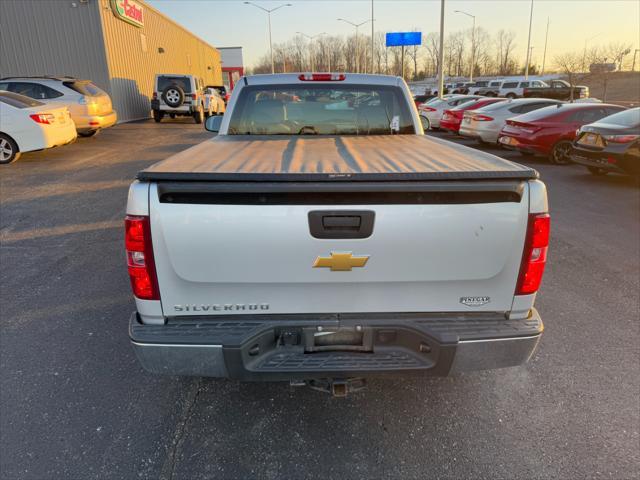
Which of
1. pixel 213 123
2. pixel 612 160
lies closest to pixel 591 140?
pixel 612 160

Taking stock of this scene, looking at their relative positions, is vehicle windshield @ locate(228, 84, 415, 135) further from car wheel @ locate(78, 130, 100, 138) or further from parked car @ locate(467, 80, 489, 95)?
parked car @ locate(467, 80, 489, 95)

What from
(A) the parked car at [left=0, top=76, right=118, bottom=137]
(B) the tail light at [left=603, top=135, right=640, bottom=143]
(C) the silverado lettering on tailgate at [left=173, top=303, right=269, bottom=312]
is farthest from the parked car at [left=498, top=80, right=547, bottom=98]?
(C) the silverado lettering on tailgate at [left=173, top=303, right=269, bottom=312]

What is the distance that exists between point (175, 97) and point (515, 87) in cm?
2669

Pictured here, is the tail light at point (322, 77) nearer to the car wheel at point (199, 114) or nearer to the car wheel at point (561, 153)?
the car wheel at point (561, 153)

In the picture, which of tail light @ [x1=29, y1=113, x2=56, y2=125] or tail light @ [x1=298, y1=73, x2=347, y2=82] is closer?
tail light @ [x1=298, y1=73, x2=347, y2=82]

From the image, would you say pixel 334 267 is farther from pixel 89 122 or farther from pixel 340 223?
pixel 89 122

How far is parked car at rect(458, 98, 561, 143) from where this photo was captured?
555 inches

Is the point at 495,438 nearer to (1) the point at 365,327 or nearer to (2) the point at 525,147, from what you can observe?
(1) the point at 365,327

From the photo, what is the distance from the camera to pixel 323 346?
221cm

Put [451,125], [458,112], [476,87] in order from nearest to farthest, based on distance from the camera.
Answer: [458,112]
[451,125]
[476,87]

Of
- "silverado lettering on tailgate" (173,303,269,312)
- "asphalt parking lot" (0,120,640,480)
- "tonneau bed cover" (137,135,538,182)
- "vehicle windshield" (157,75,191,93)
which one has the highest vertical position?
"vehicle windshield" (157,75,191,93)

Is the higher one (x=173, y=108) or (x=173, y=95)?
(x=173, y=95)

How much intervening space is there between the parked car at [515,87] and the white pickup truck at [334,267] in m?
34.8

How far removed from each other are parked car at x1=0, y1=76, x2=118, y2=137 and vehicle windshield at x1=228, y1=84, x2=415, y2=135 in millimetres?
11430
